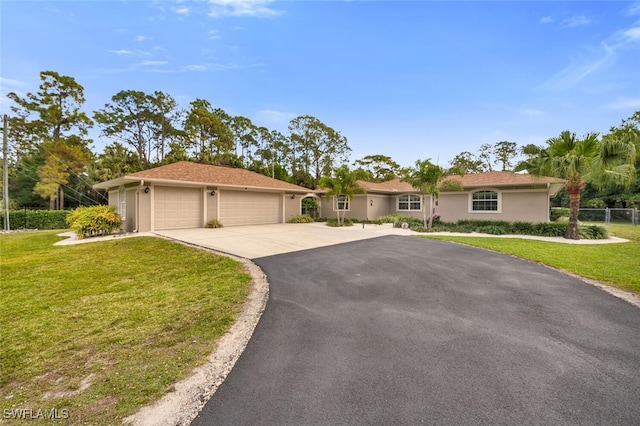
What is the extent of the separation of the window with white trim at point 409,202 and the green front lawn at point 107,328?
61.0 feet

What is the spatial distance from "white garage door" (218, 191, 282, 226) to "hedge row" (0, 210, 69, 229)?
12782 mm

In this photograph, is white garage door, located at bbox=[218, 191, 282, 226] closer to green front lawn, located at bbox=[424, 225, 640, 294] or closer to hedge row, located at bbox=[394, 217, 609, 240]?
hedge row, located at bbox=[394, 217, 609, 240]

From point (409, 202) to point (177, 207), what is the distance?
17.7 m

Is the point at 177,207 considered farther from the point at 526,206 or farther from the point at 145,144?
the point at 145,144

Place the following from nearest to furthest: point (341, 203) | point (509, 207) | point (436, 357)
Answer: point (436, 357) < point (509, 207) < point (341, 203)

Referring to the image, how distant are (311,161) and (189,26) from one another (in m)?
27.2

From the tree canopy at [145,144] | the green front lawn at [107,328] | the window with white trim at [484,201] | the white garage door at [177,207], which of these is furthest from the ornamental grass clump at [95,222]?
the window with white trim at [484,201]

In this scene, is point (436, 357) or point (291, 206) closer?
point (436, 357)

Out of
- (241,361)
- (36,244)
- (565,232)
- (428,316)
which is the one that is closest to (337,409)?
(241,361)

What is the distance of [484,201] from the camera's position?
1717 cm

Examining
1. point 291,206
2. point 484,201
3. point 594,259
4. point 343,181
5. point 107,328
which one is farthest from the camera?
point 291,206

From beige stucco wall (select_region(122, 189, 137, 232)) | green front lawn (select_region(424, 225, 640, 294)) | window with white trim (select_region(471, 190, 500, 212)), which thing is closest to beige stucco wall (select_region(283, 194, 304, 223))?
beige stucco wall (select_region(122, 189, 137, 232))

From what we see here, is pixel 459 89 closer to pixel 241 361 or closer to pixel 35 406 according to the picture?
pixel 241 361

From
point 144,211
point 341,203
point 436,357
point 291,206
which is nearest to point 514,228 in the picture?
point 341,203
